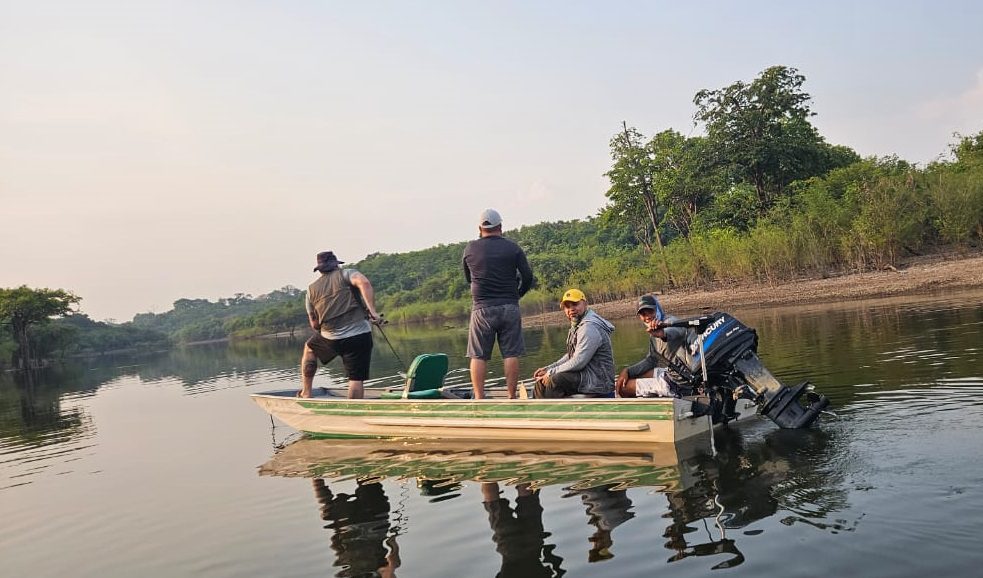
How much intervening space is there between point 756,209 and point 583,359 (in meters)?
36.6

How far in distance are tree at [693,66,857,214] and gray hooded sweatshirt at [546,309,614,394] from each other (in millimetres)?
36473

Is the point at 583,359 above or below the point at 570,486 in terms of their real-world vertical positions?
above

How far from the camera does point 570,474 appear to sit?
21.3ft

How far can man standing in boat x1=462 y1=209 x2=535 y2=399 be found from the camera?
783 cm

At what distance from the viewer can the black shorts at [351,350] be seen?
353 inches

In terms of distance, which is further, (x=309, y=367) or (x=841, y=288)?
(x=841, y=288)

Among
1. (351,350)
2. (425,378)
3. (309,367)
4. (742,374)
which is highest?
(351,350)

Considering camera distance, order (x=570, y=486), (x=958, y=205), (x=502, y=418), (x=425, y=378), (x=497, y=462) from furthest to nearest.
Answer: (x=958, y=205) → (x=425, y=378) → (x=502, y=418) → (x=497, y=462) → (x=570, y=486)

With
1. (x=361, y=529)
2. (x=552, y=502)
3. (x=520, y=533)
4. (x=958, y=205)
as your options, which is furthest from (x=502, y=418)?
(x=958, y=205)

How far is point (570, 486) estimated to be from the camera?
240 inches

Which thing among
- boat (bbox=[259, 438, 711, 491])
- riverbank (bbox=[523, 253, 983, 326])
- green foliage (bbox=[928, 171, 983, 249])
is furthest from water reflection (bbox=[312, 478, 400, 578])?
green foliage (bbox=[928, 171, 983, 249])

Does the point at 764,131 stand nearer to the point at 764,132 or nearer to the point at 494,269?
the point at 764,132

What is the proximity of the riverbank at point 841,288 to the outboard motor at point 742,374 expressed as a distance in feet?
55.2

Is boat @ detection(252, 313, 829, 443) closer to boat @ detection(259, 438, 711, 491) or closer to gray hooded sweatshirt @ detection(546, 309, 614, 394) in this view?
boat @ detection(259, 438, 711, 491)
